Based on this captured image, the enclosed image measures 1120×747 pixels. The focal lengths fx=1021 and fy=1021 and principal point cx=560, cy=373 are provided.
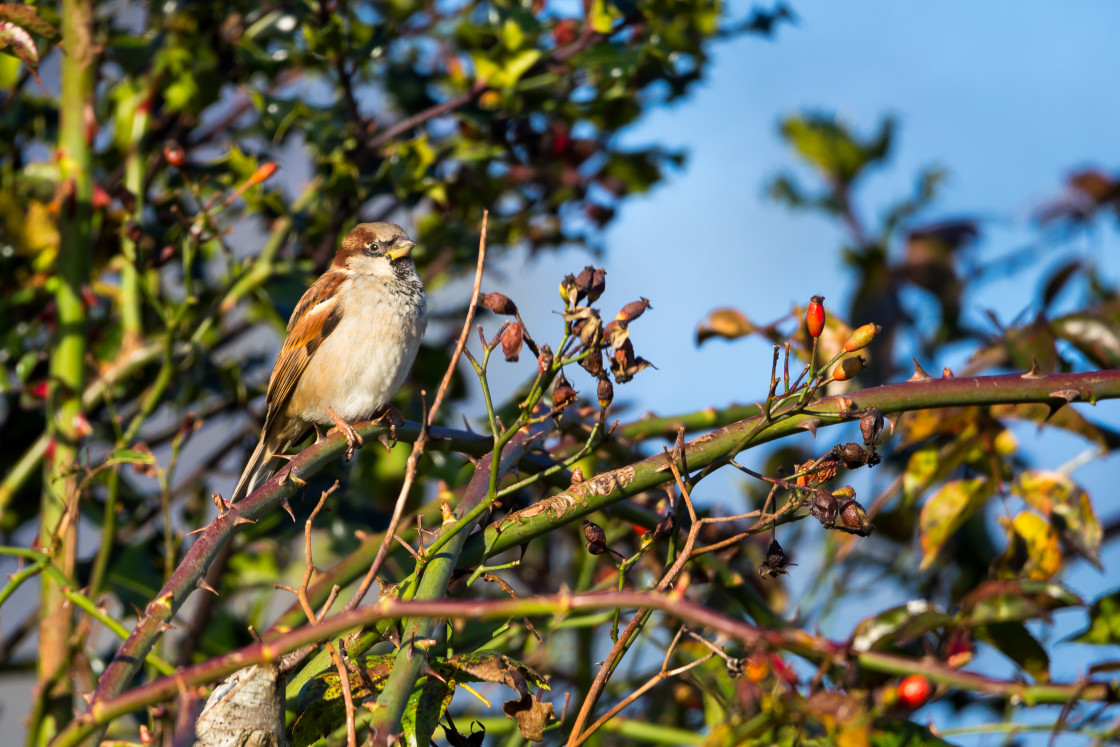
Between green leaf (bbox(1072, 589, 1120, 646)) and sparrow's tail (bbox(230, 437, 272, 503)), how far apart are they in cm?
180

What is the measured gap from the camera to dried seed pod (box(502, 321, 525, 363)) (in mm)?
1289

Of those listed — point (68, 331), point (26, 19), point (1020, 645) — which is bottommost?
point (1020, 645)

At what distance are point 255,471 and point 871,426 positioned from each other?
1770 mm

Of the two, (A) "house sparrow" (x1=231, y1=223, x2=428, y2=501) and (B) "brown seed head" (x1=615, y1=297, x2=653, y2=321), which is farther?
(A) "house sparrow" (x1=231, y1=223, x2=428, y2=501)

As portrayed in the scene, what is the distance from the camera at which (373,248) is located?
296 centimetres

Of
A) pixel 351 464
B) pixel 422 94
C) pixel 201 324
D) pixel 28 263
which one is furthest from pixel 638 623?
pixel 28 263

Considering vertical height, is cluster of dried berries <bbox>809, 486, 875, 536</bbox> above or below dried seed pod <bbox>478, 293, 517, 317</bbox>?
below

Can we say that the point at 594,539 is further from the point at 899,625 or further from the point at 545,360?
the point at 899,625

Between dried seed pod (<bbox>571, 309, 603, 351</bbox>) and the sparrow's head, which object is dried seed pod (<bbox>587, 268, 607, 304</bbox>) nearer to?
dried seed pod (<bbox>571, 309, 603, 351</bbox>)

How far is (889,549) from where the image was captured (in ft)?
9.88

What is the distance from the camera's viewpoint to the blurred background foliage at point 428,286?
2033 mm

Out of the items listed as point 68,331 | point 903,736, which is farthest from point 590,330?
point 68,331

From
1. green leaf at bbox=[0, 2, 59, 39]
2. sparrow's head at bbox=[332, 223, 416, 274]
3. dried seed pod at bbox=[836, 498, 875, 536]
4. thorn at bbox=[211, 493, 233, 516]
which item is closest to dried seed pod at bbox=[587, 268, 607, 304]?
dried seed pod at bbox=[836, 498, 875, 536]

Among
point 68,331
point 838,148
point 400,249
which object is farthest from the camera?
point 838,148
